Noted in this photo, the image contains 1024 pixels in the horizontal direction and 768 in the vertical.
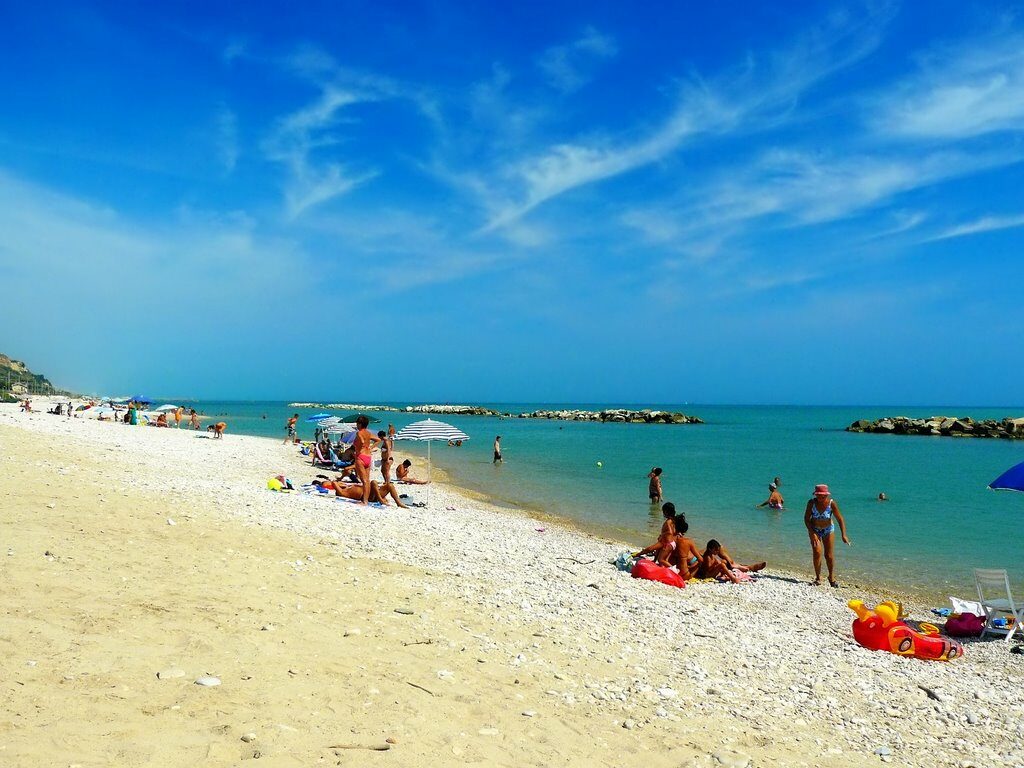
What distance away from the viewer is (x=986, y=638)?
9266 millimetres

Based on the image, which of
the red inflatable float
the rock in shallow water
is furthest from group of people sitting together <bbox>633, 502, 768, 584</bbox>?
the rock in shallow water

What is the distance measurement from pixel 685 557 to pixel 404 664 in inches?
289

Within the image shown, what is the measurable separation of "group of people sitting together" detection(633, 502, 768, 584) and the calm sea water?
11.2ft

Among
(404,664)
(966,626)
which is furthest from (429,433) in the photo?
(404,664)

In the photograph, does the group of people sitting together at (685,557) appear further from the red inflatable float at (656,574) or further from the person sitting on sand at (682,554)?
the red inflatable float at (656,574)

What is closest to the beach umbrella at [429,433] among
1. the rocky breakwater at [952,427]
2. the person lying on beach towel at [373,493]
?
the person lying on beach towel at [373,493]

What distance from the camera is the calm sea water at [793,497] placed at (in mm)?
15828

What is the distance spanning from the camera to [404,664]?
222 inches

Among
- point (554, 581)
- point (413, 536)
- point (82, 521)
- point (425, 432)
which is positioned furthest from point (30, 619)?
point (425, 432)

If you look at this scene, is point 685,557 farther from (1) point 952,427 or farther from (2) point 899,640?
→ (1) point 952,427

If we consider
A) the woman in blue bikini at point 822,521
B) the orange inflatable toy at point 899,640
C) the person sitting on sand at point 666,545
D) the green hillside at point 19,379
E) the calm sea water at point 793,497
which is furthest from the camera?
the green hillside at point 19,379

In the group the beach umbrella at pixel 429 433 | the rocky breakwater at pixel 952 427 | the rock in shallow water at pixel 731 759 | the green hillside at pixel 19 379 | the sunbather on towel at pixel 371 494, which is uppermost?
the green hillside at pixel 19 379

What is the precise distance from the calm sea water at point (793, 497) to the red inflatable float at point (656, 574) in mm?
4850

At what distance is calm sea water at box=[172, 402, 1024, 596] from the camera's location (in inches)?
623
